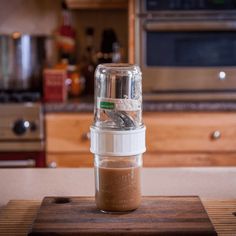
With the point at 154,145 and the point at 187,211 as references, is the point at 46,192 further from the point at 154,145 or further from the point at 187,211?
the point at 154,145

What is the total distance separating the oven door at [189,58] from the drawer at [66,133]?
0.35 m

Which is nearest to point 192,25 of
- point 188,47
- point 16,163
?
A: point 188,47

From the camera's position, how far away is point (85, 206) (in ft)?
3.02

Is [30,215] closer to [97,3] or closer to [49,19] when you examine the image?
[97,3]

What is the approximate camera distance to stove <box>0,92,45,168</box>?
87.8 inches

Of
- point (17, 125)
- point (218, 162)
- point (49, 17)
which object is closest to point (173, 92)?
point (218, 162)

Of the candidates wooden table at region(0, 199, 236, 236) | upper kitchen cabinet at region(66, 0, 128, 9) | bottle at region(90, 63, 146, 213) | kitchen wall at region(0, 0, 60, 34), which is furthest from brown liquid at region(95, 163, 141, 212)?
kitchen wall at region(0, 0, 60, 34)

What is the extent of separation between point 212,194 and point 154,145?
1.18m

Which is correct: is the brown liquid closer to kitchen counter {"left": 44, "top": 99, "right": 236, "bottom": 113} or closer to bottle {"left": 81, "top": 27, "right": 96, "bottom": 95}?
kitchen counter {"left": 44, "top": 99, "right": 236, "bottom": 113}

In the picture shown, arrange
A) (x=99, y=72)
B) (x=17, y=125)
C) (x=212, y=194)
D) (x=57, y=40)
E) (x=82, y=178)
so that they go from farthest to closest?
(x=57, y=40) → (x=17, y=125) → (x=82, y=178) → (x=212, y=194) → (x=99, y=72)

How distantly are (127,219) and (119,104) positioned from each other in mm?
178

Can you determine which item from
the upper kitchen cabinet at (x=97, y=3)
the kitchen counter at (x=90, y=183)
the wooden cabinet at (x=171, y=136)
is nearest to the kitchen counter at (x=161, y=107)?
the wooden cabinet at (x=171, y=136)

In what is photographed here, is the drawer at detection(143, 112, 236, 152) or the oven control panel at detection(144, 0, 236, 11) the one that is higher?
the oven control panel at detection(144, 0, 236, 11)

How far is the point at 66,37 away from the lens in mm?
2748
